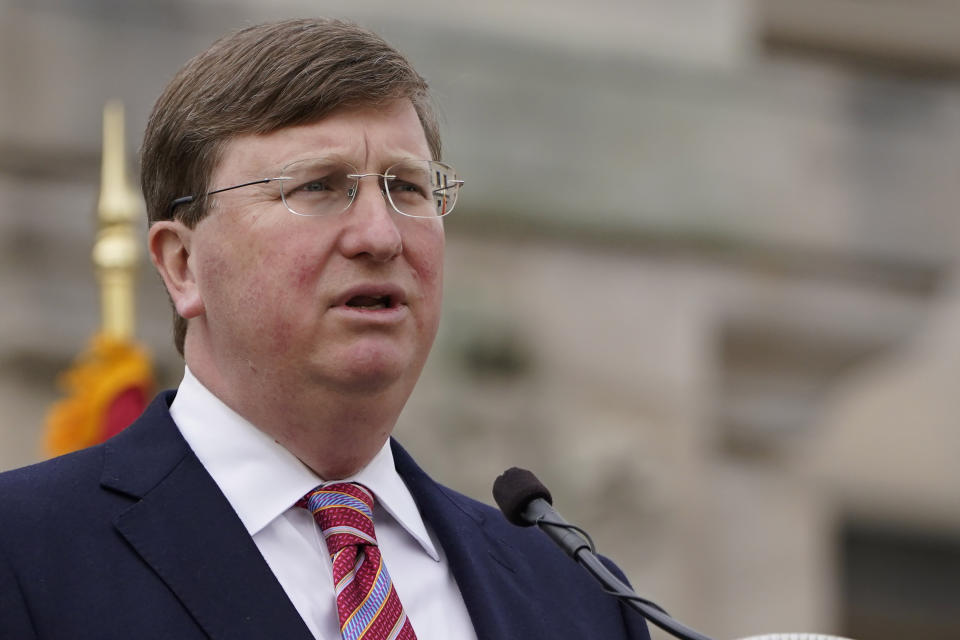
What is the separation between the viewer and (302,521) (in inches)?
93.4

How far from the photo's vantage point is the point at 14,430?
5816 millimetres

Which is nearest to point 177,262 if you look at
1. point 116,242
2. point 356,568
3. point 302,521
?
point 302,521

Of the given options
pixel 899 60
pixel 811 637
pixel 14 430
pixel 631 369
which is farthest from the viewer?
pixel 899 60

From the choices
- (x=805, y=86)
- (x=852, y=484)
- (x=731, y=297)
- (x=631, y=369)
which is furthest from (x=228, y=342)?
(x=852, y=484)

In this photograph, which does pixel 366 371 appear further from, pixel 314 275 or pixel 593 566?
pixel 593 566

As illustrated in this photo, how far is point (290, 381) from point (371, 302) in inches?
6.2

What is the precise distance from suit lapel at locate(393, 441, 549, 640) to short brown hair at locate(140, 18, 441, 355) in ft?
1.80

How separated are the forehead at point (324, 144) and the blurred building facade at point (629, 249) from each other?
3.46 m

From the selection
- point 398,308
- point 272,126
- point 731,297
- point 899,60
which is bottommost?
point 398,308

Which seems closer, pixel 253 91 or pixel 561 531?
pixel 561 531

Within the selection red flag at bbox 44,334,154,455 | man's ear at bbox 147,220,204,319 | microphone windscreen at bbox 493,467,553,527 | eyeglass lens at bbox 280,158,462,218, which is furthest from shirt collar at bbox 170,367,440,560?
red flag at bbox 44,334,154,455

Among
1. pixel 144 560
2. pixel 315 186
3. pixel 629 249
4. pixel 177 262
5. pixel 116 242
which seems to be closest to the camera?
pixel 144 560

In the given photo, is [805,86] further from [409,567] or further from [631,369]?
[409,567]

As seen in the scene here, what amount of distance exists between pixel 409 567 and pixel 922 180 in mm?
5864
